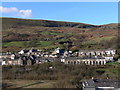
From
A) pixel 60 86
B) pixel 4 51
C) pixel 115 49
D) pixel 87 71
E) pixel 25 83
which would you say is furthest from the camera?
pixel 4 51

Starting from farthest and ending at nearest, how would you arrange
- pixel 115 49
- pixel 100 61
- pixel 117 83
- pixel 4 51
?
pixel 4 51, pixel 115 49, pixel 100 61, pixel 117 83

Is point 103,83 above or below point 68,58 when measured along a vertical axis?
below

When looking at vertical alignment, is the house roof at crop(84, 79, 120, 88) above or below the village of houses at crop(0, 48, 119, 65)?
below

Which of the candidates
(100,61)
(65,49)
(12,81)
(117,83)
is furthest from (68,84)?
(65,49)

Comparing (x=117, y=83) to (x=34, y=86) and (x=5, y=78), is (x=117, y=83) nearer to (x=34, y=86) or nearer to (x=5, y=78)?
(x=34, y=86)

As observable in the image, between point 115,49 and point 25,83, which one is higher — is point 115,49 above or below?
above

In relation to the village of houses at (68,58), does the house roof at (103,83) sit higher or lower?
lower

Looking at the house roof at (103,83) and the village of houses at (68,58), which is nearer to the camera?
the house roof at (103,83)

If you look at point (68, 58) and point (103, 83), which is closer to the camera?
point (103, 83)

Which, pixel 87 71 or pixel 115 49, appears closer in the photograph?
pixel 87 71

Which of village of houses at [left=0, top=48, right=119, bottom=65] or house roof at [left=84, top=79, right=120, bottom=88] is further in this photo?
village of houses at [left=0, top=48, right=119, bottom=65]
